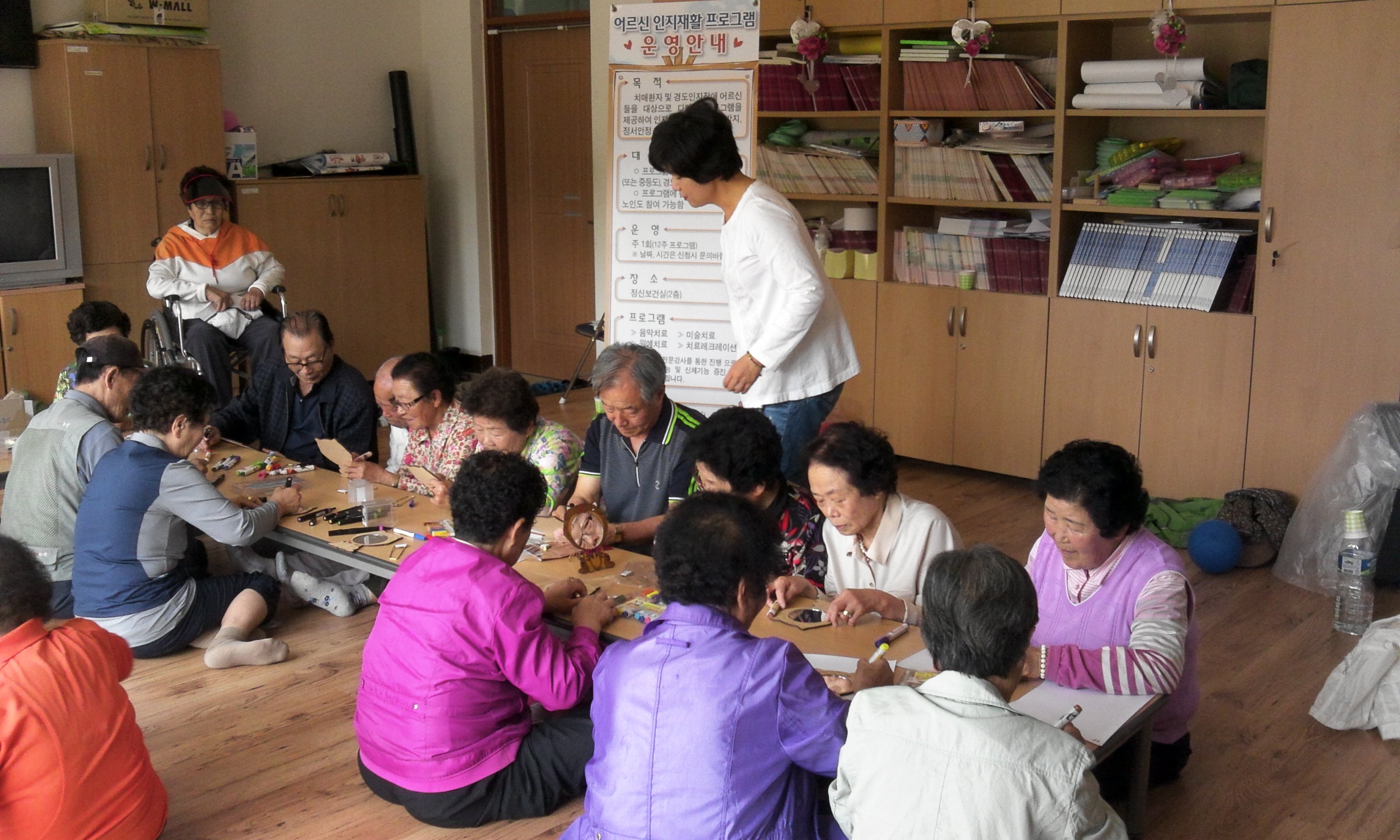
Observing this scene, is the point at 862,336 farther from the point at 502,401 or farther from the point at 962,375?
the point at 502,401

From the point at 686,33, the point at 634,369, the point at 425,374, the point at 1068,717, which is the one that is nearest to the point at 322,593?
the point at 425,374

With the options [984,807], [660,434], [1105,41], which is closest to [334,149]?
[1105,41]

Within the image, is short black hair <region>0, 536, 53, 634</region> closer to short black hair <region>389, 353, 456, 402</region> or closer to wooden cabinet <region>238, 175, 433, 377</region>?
short black hair <region>389, 353, 456, 402</region>

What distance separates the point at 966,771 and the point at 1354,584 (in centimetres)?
321

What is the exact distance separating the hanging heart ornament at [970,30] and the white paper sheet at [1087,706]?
393cm

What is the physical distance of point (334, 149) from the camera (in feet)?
28.6

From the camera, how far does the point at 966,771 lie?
1.90 m

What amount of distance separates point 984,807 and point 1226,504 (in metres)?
3.78

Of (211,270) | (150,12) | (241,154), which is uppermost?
(150,12)

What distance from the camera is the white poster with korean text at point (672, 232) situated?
535cm

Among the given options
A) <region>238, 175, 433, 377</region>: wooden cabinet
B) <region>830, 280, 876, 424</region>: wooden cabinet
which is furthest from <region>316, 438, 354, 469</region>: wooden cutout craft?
<region>238, 175, 433, 377</region>: wooden cabinet

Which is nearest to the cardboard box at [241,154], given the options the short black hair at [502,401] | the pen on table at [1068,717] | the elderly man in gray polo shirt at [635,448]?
the short black hair at [502,401]

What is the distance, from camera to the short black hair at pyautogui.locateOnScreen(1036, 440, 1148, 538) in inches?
108

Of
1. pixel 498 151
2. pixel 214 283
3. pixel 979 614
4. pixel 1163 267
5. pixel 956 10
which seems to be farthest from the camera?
pixel 498 151
